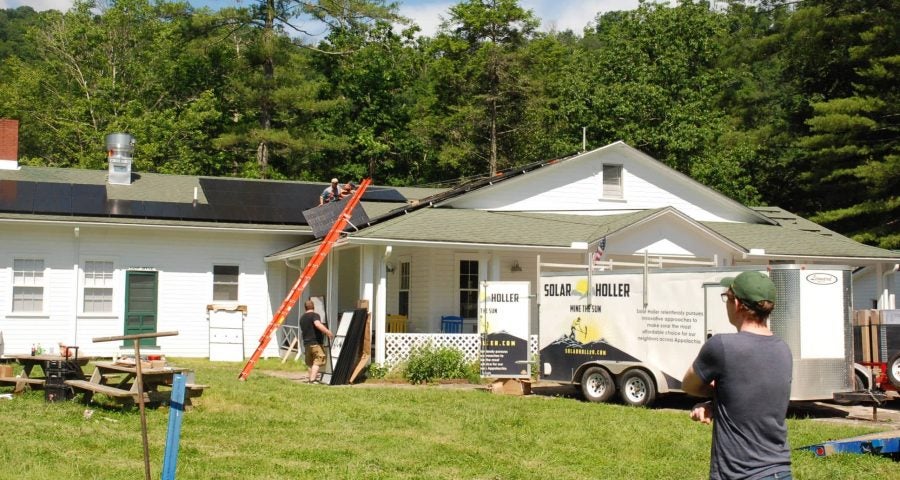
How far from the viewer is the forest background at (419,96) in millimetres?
43531

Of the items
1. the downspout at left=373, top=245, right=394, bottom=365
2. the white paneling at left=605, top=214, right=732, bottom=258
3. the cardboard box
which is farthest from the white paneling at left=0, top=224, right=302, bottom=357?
the cardboard box

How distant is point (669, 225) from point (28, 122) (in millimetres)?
37664

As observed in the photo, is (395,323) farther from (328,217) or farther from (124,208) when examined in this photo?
(124,208)

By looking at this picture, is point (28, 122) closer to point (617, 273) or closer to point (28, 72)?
point (28, 72)

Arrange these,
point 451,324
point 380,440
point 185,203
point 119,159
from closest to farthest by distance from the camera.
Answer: point 380,440, point 451,324, point 185,203, point 119,159

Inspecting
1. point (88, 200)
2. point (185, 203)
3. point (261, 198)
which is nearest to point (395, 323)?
point (261, 198)

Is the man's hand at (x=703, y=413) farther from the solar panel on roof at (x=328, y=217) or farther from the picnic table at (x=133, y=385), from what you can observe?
the solar panel on roof at (x=328, y=217)

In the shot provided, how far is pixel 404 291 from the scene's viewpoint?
83.3ft

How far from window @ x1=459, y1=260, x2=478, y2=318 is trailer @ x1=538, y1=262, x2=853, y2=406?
22.2 ft

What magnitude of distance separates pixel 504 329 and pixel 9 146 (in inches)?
699

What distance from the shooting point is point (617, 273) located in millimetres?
16406

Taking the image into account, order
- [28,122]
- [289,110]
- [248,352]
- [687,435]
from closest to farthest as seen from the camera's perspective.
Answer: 1. [687,435]
2. [248,352]
3. [289,110]
4. [28,122]

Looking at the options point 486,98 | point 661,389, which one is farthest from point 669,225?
point 486,98

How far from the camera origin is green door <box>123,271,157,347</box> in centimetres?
2562
